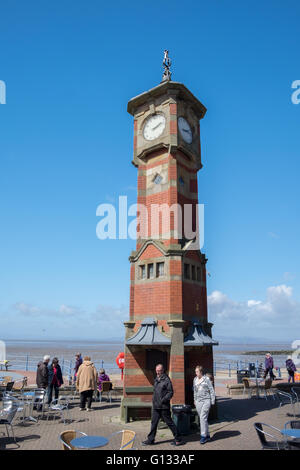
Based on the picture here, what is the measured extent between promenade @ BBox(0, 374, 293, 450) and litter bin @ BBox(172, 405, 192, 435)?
0.24 metres

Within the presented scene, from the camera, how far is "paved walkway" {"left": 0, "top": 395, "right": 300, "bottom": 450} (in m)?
8.77

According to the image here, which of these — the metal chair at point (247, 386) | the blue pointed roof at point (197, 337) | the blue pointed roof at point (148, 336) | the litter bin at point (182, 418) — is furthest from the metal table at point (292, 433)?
the metal chair at point (247, 386)

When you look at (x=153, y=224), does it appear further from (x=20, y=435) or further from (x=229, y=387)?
(x=229, y=387)

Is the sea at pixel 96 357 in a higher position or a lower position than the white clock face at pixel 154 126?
lower

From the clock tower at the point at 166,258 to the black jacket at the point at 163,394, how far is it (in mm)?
2370

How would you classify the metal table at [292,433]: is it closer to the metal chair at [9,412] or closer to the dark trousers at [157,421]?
the dark trousers at [157,421]

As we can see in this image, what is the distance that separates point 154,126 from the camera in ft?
48.5

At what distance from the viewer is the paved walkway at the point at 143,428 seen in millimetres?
8773

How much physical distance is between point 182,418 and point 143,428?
1.32 metres

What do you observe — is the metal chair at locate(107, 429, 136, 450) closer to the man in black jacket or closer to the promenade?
the promenade

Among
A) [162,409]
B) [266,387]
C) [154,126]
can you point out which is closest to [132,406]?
[162,409]

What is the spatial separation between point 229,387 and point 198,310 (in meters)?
7.20

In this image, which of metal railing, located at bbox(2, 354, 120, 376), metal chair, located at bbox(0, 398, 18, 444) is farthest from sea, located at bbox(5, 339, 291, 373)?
metal chair, located at bbox(0, 398, 18, 444)
